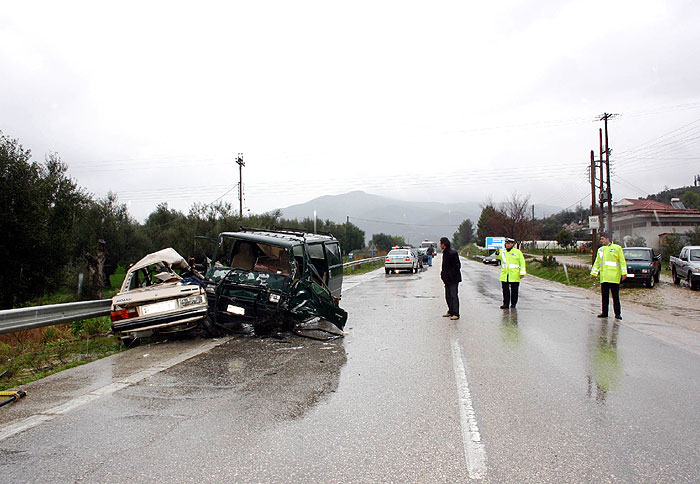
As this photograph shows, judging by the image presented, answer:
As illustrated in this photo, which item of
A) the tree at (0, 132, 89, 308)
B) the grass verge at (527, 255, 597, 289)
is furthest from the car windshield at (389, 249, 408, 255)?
the tree at (0, 132, 89, 308)

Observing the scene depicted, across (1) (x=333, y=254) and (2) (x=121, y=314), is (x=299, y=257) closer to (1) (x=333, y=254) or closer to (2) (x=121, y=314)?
(1) (x=333, y=254)

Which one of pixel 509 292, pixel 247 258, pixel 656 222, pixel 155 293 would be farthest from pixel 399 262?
pixel 656 222

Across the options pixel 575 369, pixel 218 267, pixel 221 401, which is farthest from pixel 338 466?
pixel 218 267

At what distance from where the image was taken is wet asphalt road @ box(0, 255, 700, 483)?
352 cm

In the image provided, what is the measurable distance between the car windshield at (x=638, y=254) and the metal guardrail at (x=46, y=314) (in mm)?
19776

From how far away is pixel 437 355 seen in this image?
735 cm

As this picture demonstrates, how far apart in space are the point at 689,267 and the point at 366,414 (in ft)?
63.6

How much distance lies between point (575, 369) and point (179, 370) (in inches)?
200

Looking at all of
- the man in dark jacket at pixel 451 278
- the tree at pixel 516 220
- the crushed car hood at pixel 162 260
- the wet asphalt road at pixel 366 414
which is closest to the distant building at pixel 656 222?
the tree at pixel 516 220

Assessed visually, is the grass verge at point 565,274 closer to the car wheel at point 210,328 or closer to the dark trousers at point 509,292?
the dark trousers at point 509,292

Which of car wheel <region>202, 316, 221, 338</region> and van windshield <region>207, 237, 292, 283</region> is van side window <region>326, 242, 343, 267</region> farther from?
car wheel <region>202, 316, 221, 338</region>

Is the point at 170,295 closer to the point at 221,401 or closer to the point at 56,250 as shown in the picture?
the point at 221,401

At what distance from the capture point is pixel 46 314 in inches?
310

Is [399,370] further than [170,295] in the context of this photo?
No
